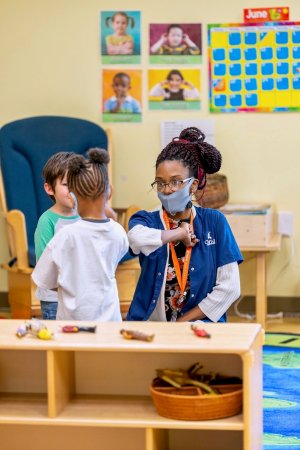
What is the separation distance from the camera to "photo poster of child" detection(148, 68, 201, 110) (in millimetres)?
5688

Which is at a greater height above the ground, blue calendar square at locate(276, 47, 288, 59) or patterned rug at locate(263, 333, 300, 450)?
blue calendar square at locate(276, 47, 288, 59)

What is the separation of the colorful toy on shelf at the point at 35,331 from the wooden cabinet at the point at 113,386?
0.07 ft

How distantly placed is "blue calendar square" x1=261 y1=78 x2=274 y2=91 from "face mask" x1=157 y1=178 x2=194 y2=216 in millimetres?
2622

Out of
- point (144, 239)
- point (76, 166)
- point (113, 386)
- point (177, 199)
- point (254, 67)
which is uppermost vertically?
point (254, 67)

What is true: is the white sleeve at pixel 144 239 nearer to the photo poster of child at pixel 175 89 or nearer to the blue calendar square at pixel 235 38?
the photo poster of child at pixel 175 89

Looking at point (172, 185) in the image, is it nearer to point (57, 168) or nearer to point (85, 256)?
point (85, 256)

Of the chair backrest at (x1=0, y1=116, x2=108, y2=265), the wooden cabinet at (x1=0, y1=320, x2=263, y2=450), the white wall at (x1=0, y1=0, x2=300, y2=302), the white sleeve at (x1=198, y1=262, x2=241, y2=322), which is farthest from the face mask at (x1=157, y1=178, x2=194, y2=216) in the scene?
the white wall at (x1=0, y1=0, x2=300, y2=302)

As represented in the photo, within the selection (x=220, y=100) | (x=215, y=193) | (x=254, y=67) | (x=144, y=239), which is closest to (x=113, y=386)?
(x=144, y=239)

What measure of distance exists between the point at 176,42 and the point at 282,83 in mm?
718

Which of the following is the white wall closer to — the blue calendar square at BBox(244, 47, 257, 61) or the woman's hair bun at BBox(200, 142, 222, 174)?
the blue calendar square at BBox(244, 47, 257, 61)

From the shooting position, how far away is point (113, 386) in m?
2.71

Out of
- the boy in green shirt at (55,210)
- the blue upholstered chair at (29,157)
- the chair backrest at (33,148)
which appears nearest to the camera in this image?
the boy in green shirt at (55,210)

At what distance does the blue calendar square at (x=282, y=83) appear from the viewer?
5609 mm

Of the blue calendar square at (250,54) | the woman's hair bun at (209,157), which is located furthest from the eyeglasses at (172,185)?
the blue calendar square at (250,54)
